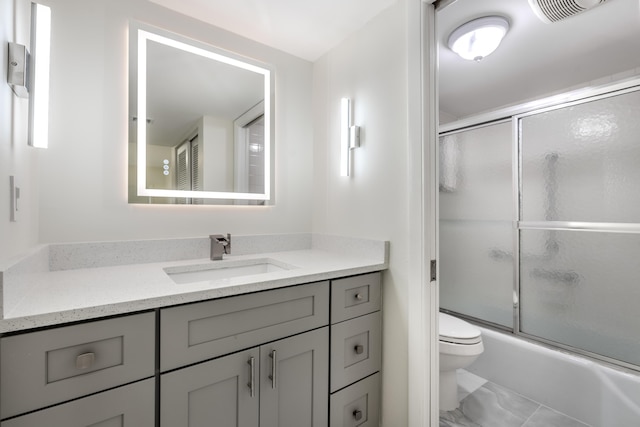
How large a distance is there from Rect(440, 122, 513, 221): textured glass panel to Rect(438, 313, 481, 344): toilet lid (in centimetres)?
105

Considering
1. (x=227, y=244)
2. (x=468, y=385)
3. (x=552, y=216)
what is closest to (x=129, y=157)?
(x=227, y=244)

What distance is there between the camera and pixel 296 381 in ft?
3.49

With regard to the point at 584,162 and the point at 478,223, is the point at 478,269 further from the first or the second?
the point at 584,162

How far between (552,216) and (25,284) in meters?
2.82

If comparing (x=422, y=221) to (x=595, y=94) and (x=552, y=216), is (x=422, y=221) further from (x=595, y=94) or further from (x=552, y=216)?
(x=595, y=94)

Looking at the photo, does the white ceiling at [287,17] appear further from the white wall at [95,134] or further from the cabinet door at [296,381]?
the cabinet door at [296,381]

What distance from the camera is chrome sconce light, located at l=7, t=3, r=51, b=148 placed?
82 cm

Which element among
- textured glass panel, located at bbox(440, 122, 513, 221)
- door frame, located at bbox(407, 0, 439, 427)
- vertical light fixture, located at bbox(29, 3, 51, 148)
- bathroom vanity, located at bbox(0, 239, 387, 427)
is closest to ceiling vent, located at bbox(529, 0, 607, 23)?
door frame, located at bbox(407, 0, 439, 427)

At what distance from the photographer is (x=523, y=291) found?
2.19 meters

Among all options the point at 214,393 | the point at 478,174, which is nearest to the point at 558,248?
the point at 478,174

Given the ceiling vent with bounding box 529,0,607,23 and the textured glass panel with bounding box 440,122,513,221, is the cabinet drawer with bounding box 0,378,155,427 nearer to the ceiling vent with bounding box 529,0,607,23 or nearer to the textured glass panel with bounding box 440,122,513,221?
the ceiling vent with bounding box 529,0,607,23

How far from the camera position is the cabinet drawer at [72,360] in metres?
0.64

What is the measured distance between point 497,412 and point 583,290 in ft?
3.35

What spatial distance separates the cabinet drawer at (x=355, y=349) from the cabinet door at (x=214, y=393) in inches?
13.9
